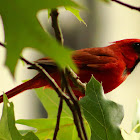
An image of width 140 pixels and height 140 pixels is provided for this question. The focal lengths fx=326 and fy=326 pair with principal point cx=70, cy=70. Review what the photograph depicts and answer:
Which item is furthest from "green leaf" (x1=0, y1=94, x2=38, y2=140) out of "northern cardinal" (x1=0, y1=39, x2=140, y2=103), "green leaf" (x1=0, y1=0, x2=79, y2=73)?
"northern cardinal" (x1=0, y1=39, x2=140, y2=103)

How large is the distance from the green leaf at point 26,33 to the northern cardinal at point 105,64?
0.82 metres

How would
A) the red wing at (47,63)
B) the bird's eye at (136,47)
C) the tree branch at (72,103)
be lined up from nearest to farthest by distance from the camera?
the tree branch at (72,103), the red wing at (47,63), the bird's eye at (136,47)

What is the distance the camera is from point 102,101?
64 centimetres

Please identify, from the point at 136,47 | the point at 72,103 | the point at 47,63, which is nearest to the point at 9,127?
the point at 72,103

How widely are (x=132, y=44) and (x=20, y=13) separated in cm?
130

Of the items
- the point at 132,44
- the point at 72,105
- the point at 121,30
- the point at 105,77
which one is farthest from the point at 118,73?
the point at 121,30

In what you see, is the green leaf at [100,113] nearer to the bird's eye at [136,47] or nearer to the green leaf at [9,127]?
the green leaf at [9,127]

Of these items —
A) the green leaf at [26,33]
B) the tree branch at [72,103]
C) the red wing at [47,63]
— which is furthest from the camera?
the red wing at [47,63]

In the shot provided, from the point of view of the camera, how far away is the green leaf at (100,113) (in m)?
0.64

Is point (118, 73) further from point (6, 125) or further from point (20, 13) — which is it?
point (20, 13)

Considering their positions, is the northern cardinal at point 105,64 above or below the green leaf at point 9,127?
below

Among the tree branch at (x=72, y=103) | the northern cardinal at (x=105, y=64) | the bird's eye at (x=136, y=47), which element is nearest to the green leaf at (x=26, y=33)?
the tree branch at (x=72, y=103)

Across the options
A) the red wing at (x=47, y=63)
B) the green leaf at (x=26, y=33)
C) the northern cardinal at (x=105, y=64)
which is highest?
the green leaf at (x=26, y=33)

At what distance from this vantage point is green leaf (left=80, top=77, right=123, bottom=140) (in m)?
0.64
